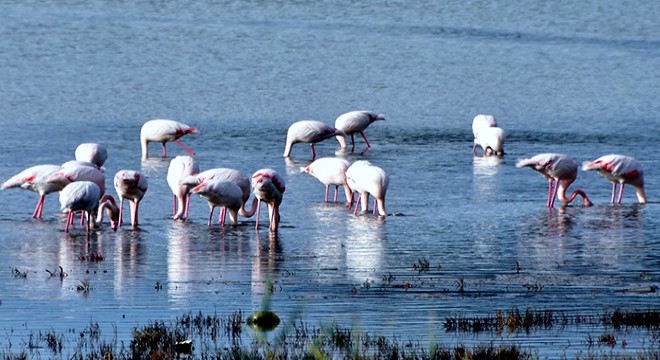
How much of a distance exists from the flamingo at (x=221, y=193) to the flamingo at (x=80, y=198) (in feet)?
3.54

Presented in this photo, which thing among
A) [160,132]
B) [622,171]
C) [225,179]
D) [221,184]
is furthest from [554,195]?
[160,132]

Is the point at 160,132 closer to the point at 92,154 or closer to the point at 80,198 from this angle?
the point at 92,154

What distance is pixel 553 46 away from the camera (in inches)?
1558

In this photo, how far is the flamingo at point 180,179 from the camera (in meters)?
15.2

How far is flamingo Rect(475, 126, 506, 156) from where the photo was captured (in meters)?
21.0

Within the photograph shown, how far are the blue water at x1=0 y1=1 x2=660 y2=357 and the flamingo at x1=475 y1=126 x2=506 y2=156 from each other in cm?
36

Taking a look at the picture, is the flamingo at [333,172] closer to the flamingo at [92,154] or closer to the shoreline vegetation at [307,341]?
the flamingo at [92,154]

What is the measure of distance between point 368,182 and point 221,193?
1876mm

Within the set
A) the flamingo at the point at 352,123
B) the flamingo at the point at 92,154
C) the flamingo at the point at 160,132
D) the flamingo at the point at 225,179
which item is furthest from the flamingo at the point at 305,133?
the flamingo at the point at 225,179

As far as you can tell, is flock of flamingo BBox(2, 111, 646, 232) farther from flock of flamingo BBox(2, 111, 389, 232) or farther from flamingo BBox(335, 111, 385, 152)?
flamingo BBox(335, 111, 385, 152)

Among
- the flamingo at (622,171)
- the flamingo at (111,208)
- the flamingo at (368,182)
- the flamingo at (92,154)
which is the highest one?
the flamingo at (92,154)

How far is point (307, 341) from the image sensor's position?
8.90m

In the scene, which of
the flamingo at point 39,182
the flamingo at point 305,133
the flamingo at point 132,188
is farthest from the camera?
the flamingo at point 305,133

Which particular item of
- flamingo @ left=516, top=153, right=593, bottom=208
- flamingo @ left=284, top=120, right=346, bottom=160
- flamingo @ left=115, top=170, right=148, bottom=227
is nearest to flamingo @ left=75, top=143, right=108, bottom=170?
flamingo @ left=115, top=170, right=148, bottom=227
